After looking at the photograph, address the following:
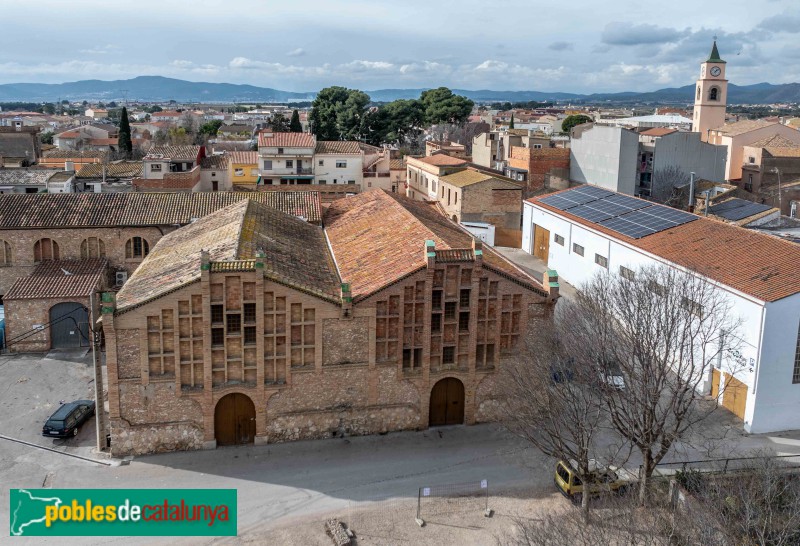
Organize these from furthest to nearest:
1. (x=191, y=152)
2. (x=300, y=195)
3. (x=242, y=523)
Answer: (x=191, y=152) → (x=300, y=195) → (x=242, y=523)

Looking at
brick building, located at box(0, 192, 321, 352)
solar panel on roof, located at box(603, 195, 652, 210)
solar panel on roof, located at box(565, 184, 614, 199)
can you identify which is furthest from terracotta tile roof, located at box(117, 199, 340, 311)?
solar panel on roof, located at box(565, 184, 614, 199)

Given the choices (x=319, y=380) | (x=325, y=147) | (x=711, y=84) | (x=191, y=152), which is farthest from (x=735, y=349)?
(x=711, y=84)

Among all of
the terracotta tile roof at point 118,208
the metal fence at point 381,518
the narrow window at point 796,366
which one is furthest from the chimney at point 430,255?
the terracotta tile roof at point 118,208

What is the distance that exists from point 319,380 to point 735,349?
63.4 ft

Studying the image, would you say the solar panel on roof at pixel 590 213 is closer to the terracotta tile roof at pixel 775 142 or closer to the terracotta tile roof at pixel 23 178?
the terracotta tile roof at pixel 23 178

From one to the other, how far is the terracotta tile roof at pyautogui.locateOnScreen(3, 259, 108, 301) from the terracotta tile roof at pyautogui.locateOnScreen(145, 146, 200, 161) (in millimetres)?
37019

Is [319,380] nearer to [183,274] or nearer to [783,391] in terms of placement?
[183,274]

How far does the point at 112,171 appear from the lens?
7994 centimetres

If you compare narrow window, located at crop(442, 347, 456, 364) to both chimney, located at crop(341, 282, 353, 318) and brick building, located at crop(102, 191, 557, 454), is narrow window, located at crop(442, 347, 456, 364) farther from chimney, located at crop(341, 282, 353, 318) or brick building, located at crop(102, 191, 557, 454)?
chimney, located at crop(341, 282, 353, 318)

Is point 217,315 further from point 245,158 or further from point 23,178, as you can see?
point 245,158

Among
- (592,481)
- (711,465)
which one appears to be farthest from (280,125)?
(592,481)

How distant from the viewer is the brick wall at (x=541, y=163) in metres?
81.2

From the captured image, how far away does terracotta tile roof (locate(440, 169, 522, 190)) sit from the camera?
2665 inches

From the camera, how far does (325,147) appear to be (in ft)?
281
